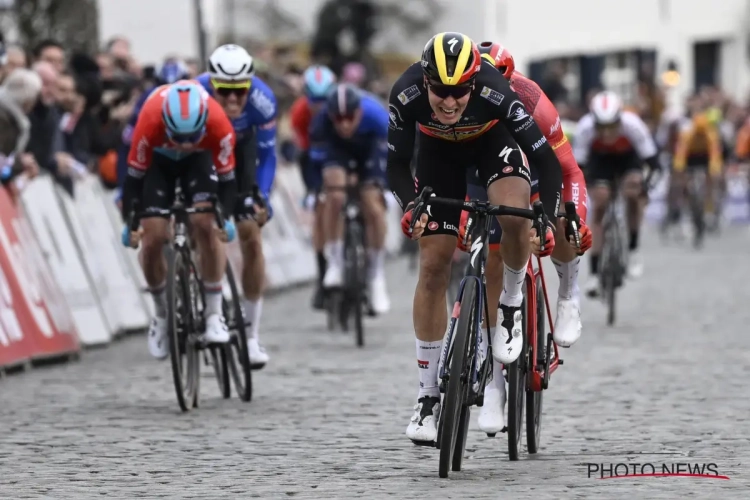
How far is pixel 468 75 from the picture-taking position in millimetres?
7520

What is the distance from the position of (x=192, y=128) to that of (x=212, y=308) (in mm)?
1103

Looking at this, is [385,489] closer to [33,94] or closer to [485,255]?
[485,255]

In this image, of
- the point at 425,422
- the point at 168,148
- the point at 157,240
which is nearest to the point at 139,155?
the point at 168,148

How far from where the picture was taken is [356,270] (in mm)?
14547

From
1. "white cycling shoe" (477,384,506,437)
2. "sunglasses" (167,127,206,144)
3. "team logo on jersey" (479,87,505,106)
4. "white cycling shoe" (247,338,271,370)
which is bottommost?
"white cycling shoe" (247,338,271,370)

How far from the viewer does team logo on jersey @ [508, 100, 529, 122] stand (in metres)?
7.84

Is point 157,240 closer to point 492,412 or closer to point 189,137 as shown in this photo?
point 189,137

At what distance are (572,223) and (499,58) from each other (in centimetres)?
94

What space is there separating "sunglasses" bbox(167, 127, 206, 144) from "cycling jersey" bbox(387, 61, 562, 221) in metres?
2.50

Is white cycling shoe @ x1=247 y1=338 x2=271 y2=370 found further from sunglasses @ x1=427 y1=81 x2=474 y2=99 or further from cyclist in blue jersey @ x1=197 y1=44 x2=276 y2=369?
sunglasses @ x1=427 y1=81 x2=474 y2=99

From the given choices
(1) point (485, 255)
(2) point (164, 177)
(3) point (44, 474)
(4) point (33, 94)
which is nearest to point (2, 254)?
(4) point (33, 94)

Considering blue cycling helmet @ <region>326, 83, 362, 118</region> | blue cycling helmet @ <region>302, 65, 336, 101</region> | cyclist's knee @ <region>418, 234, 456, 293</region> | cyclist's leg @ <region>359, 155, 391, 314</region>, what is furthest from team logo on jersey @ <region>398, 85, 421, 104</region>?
blue cycling helmet @ <region>302, 65, 336, 101</region>

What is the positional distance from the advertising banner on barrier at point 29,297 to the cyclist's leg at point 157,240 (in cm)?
180

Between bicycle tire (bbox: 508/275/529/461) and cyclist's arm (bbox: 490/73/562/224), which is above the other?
cyclist's arm (bbox: 490/73/562/224)
